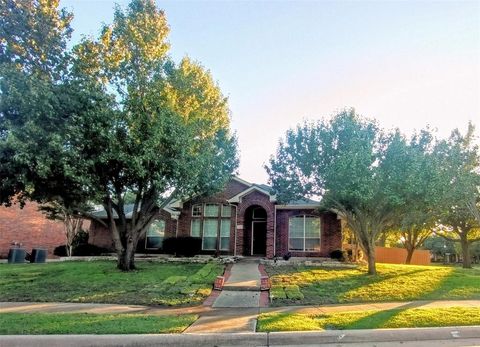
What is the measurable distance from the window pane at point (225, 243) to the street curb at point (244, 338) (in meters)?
17.5

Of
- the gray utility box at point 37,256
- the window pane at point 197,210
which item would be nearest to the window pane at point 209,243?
the window pane at point 197,210

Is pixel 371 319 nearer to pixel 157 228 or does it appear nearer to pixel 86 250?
pixel 157 228

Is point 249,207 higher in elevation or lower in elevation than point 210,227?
higher

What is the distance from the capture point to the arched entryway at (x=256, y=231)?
25.9 meters

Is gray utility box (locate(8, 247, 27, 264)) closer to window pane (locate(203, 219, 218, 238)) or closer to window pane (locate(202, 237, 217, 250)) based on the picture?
window pane (locate(202, 237, 217, 250))

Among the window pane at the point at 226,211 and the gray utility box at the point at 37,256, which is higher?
the window pane at the point at 226,211

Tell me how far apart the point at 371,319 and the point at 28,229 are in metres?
27.8

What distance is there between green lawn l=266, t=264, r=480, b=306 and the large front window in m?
7.62

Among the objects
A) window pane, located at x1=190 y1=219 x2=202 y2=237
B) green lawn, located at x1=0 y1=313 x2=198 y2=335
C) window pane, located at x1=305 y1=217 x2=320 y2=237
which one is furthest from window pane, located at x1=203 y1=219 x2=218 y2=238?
green lawn, located at x1=0 y1=313 x2=198 y2=335

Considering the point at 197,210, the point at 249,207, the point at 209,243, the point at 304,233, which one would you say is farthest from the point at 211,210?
the point at 304,233

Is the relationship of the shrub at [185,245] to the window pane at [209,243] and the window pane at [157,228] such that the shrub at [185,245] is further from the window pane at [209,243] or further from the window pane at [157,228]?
the window pane at [157,228]

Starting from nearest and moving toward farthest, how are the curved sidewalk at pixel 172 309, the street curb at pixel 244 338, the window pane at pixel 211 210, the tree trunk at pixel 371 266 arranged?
the street curb at pixel 244 338 → the curved sidewalk at pixel 172 309 → the tree trunk at pixel 371 266 → the window pane at pixel 211 210

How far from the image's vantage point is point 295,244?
24516 mm

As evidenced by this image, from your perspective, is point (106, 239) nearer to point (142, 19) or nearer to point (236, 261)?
point (236, 261)
